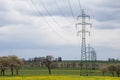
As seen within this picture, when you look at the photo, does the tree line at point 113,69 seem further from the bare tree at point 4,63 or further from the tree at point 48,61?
the bare tree at point 4,63

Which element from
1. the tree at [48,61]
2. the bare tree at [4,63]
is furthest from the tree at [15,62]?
the tree at [48,61]

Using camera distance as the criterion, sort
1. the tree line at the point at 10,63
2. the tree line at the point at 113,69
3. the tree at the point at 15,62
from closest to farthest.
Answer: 1. the tree line at the point at 10,63
2. the tree at the point at 15,62
3. the tree line at the point at 113,69

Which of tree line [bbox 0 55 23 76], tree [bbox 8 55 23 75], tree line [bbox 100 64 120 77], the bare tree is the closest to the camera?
the bare tree

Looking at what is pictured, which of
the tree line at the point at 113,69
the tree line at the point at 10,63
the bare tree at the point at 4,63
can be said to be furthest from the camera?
the tree line at the point at 113,69

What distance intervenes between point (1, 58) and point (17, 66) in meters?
9.29

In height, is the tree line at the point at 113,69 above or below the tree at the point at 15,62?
below

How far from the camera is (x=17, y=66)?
506 feet

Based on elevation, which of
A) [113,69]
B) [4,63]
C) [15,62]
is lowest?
[113,69]

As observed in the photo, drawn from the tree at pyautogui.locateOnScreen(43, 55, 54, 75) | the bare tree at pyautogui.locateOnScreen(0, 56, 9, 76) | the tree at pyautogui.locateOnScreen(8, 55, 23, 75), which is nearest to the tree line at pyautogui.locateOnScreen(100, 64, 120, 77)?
the tree at pyautogui.locateOnScreen(43, 55, 54, 75)

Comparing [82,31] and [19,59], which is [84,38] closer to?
[82,31]

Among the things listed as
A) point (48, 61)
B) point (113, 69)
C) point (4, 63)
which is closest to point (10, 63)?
point (4, 63)

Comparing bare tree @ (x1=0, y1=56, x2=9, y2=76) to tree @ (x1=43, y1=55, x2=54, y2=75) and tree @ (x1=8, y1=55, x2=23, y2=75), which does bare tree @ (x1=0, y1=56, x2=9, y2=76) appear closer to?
tree @ (x1=8, y1=55, x2=23, y2=75)

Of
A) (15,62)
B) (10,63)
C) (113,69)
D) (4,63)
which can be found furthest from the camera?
(113,69)

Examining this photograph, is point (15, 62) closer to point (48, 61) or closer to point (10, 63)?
point (10, 63)
